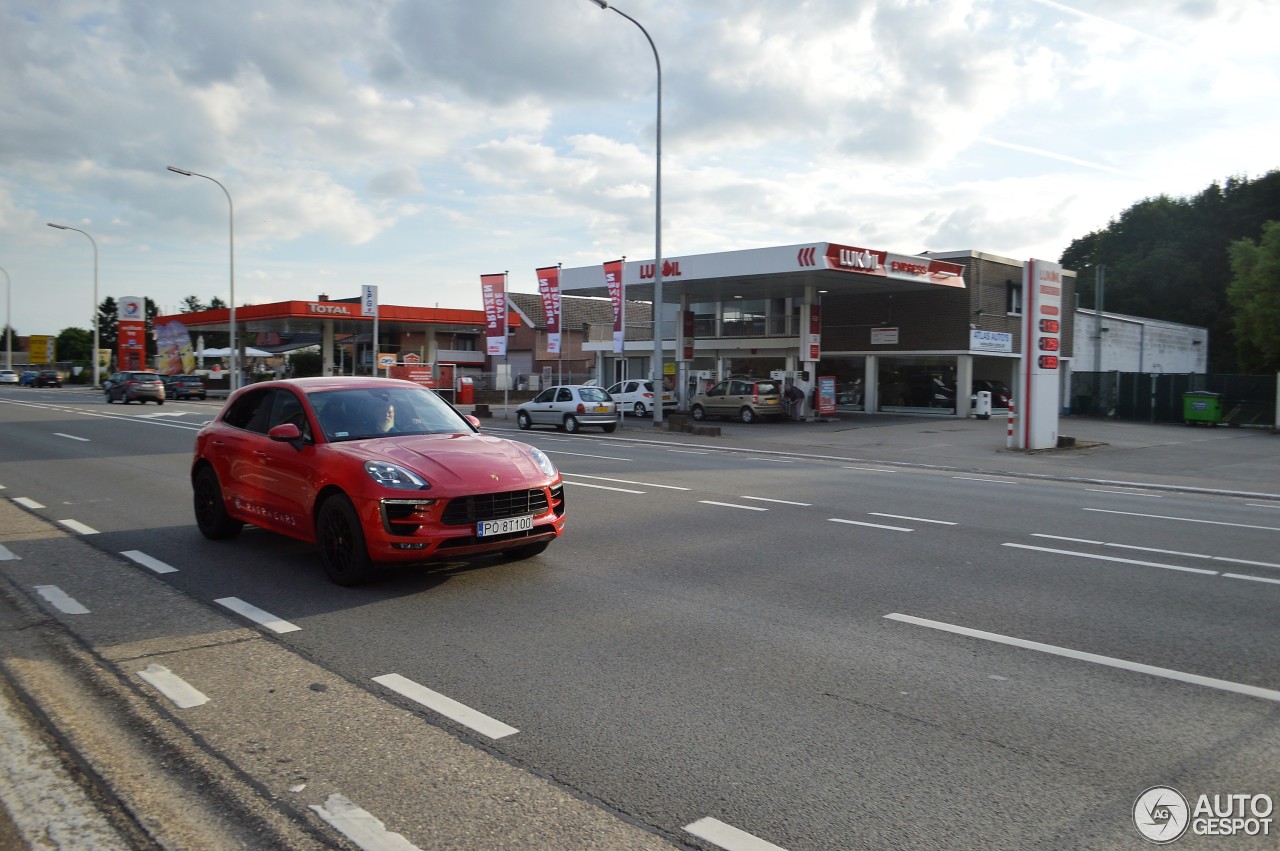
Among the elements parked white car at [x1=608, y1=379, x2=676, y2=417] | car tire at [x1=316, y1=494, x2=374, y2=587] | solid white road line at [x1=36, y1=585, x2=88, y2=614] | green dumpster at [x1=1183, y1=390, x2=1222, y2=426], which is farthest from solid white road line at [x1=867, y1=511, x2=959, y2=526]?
green dumpster at [x1=1183, y1=390, x2=1222, y2=426]

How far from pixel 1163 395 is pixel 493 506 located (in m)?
35.8

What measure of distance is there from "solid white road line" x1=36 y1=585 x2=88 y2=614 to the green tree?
51.8 metres

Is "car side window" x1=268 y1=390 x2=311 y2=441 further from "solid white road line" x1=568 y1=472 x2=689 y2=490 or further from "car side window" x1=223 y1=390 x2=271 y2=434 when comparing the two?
"solid white road line" x1=568 y1=472 x2=689 y2=490

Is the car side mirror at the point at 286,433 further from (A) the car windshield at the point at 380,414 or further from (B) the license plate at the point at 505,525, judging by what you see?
(B) the license plate at the point at 505,525

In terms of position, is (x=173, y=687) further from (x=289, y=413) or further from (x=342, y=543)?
(x=289, y=413)

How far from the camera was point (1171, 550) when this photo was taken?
916 centimetres

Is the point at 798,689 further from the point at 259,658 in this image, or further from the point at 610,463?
the point at 610,463

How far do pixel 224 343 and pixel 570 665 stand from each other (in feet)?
317

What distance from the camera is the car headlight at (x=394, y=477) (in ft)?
22.9

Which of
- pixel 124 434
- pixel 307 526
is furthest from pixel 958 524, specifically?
pixel 124 434

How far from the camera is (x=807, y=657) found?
18.1ft

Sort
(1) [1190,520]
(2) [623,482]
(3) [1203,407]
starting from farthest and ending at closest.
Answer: (3) [1203,407] → (2) [623,482] → (1) [1190,520]

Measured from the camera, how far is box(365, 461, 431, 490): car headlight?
6.98 metres

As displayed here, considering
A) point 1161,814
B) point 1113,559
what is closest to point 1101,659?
point 1161,814
